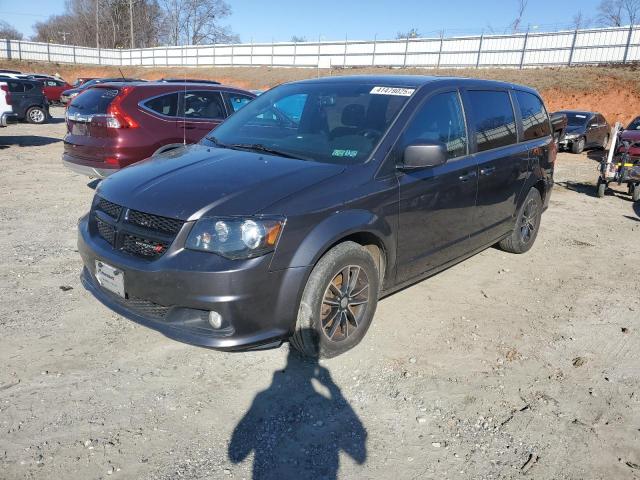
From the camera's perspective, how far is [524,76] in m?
31.6

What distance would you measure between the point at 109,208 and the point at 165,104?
4715mm

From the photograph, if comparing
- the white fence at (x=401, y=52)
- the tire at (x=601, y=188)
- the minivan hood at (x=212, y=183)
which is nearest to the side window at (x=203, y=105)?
the minivan hood at (x=212, y=183)

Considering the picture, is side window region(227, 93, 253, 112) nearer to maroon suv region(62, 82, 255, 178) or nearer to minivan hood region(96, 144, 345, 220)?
maroon suv region(62, 82, 255, 178)

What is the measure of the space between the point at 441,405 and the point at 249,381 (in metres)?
1.21

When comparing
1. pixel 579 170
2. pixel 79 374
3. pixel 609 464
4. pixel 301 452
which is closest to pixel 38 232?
pixel 79 374

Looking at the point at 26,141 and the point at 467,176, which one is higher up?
the point at 467,176

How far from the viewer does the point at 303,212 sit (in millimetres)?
3057

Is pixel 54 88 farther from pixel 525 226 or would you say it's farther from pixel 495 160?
pixel 495 160

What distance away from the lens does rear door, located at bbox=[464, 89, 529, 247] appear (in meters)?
4.57

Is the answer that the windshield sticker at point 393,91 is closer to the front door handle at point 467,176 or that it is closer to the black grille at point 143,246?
the front door handle at point 467,176

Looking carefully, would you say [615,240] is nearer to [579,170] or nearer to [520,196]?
[520,196]

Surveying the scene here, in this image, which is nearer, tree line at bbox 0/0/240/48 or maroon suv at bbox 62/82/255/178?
maroon suv at bbox 62/82/255/178

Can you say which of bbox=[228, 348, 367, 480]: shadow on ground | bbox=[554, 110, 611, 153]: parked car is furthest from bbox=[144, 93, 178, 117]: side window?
bbox=[554, 110, 611, 153]: parked car

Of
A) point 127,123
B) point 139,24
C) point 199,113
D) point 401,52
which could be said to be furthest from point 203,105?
point 139,24
